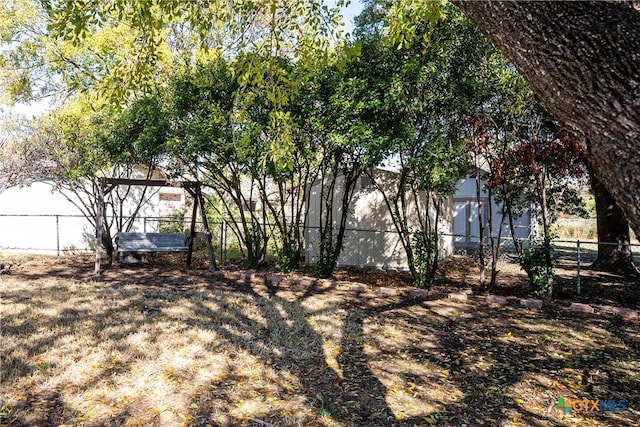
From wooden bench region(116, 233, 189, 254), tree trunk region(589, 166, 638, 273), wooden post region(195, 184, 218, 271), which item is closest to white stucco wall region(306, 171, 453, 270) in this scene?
wooden post region(195, 184, 218, 271)

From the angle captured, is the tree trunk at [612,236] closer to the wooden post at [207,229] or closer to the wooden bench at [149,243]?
the wooden post at [207,229]

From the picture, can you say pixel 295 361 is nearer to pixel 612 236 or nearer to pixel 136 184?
pixel 136 184

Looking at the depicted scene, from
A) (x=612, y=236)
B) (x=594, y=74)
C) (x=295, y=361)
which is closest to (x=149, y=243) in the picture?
(x=295, y=361)

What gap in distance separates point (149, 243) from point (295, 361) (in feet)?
20.6

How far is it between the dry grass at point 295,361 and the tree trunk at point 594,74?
2297 millimetres

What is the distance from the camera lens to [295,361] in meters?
3.85

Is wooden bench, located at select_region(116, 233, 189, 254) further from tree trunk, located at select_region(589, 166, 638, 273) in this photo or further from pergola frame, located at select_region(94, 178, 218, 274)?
tree trunk, located at select_region(589, 166, 638, 273)

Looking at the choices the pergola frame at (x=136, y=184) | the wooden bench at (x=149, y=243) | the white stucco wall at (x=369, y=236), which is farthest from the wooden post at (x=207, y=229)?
the white stucco wall at (x=369, y=236)

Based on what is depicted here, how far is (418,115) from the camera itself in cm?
709

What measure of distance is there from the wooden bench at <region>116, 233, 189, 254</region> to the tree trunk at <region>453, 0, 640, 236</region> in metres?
8.59

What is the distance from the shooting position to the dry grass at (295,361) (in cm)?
295

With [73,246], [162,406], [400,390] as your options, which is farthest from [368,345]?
[73,246]

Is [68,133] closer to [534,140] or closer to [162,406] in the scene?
[162,406]

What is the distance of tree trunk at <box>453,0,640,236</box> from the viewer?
1.20 metres
